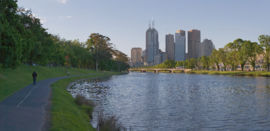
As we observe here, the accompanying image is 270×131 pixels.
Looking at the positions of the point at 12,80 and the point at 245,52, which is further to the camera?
the point at 245,52

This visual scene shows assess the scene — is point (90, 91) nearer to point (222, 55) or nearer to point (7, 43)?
point (7, 43)

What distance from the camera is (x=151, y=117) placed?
72.7 feet

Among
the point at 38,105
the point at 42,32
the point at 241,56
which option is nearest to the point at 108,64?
→ the point at 241,56

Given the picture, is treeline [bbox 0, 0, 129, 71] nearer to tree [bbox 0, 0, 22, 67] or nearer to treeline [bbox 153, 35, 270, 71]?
tree [bbox 0, 0, 22, 67]

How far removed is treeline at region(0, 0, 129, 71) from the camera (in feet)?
94.5

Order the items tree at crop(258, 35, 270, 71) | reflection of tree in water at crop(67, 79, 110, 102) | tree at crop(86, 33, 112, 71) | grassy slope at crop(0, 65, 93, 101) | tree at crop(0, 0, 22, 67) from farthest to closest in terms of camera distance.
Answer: tree at crop(86, 33, 112, 71) → tree at crop(258, 35, 270, 71) → reflection of tree in water at crop(67, 79, 110, 102) → tree at crop(0, 0, 22, 67) → grassy slope at crop(0, 65, 93, 101)

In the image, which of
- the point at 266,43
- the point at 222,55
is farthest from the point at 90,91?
the point at 222,55

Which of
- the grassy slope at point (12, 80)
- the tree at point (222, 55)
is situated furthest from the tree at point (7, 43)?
the tree at point (222, 55)

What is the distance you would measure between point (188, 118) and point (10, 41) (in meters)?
20.7

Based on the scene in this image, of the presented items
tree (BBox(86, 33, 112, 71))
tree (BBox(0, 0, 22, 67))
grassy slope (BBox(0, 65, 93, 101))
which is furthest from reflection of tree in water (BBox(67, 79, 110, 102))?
tree (BBox(86, 33, 112, 71))

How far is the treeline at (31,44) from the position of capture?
28812mm

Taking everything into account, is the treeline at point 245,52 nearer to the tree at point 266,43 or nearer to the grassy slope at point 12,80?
the tree at point 266,43

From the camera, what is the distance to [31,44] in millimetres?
45844

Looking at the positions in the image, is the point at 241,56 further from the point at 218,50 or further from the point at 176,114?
the point at 176,114
